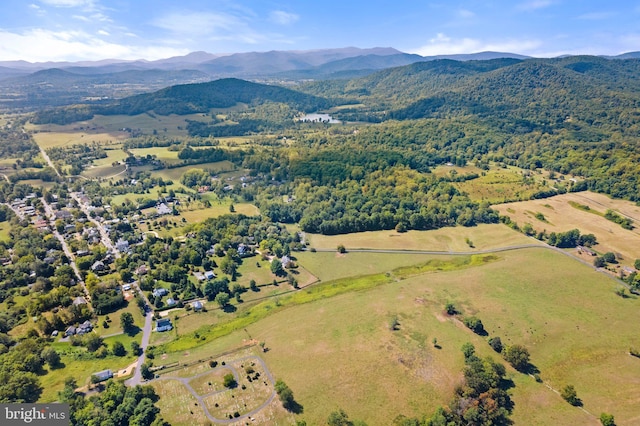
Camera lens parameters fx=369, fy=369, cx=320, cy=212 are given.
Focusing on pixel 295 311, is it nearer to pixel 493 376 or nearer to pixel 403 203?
pixel 493 376

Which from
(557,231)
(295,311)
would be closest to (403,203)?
(557,231)

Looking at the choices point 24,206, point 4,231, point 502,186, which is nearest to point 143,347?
point 4,231

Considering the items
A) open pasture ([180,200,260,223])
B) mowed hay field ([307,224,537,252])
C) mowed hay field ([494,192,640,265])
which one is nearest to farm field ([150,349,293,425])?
mowed hay field ([307,224,537,252])

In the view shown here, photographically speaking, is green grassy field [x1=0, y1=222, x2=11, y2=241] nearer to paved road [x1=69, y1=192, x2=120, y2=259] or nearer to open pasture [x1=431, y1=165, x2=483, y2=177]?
paved road [x1=69, y1=192, x2=120, y2=259]

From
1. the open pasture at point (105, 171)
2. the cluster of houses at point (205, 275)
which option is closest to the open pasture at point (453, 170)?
the cluster of houses at point (205, 275)

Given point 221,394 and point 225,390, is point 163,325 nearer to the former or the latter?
point 225,390

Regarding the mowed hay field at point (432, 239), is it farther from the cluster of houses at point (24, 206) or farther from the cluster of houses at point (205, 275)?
the cluster of houses at point (24, 206)
